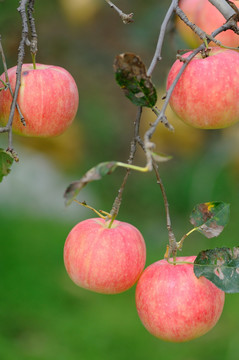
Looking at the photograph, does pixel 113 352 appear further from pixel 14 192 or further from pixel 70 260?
pixel 70 260

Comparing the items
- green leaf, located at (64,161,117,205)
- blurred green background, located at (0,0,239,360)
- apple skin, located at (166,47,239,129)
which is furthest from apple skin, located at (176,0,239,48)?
blurred green background, located at (0,0,239,360)

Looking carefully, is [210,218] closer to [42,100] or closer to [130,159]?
[130,159]

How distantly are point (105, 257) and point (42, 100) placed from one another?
9.6 inches

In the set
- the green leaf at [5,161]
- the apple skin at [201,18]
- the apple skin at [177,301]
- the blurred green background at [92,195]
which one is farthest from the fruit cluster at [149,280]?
the blurred green background at [92,195]

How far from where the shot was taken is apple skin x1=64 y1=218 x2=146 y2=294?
2.67 ft

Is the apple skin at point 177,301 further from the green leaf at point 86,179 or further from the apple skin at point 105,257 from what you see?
the green leaf at point 86,179

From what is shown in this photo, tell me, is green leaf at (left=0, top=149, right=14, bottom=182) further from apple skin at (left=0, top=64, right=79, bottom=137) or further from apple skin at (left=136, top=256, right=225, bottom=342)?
apple skin at (left=136, top=256, right=225, bottom=342)

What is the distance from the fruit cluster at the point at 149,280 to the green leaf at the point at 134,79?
19cm

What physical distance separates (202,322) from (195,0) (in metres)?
0.59

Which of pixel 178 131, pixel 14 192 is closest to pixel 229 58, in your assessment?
pixel 178 131

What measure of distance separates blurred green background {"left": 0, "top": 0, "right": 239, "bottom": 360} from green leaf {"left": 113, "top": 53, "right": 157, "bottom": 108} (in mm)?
916

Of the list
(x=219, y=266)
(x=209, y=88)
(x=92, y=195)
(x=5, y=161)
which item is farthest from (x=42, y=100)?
(x=92, y=195)

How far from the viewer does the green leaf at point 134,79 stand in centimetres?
72

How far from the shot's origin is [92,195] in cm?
345
